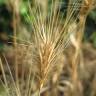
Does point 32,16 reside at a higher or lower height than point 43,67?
higher

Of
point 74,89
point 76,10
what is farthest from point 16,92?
point 74,89

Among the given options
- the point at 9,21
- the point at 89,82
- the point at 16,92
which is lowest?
the point at 89,82

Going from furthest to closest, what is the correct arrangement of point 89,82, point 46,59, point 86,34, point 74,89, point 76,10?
point 86,34, point 89,82, point 74,89, point 76,10, point 46,59

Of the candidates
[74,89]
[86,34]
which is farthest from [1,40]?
[74,89]

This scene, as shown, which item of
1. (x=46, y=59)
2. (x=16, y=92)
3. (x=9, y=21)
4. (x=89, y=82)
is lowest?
(x=89, y=82)

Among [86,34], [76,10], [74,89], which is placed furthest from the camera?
[86,34]

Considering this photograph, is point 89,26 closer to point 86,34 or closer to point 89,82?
point 86,34

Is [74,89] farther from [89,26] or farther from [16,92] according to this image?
[89,26]

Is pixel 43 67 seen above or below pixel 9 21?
above

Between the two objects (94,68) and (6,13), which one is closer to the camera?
(94,68)
